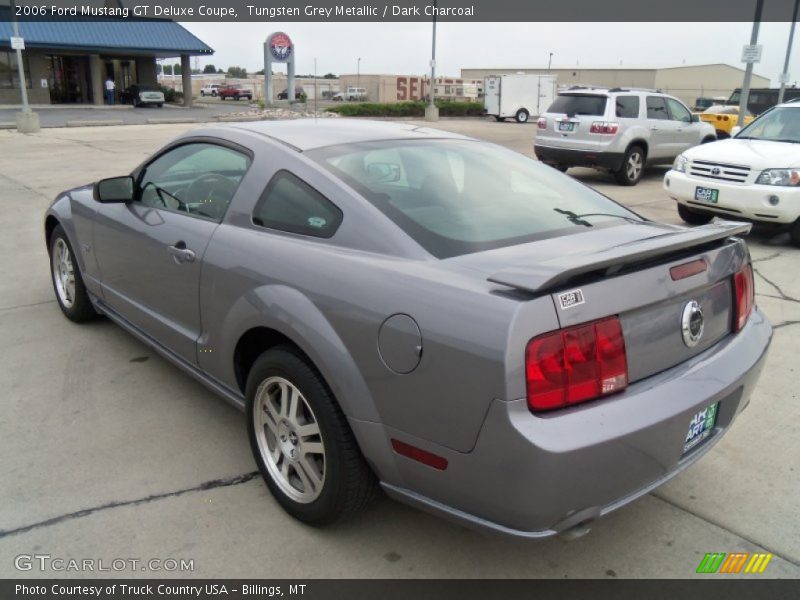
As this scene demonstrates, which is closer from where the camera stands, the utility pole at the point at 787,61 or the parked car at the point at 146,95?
the utility pole at the point at 787,61

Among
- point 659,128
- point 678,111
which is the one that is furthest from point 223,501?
point 678,111

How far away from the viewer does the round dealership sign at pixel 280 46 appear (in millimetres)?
40031

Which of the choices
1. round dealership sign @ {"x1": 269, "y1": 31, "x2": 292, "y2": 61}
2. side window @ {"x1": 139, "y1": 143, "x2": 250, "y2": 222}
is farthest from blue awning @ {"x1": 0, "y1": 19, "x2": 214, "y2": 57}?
side window @ {"x1": 139, "y1": 143, "x2": 250, "y2": 222}

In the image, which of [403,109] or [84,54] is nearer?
[84,54]

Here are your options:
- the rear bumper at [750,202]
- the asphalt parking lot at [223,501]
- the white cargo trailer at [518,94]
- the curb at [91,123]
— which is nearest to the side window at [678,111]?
the rear bumper at [750,202]

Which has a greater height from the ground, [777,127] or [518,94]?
[518,94]

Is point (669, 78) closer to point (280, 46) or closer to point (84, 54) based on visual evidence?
point (280, 46)

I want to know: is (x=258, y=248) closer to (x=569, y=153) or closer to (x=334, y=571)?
(x=334, y=571)

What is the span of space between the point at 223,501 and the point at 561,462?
1.59m

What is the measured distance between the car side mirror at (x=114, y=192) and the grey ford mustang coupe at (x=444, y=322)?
35 centimetres

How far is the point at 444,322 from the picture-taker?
210 centimetres

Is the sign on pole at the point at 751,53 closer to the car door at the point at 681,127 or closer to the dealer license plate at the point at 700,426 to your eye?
the car door at the point at 681,127

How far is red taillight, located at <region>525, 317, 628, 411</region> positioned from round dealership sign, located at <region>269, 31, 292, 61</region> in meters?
41.5

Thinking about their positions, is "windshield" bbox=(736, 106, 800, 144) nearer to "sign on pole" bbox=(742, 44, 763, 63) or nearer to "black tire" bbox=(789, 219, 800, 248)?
"black tire" bbox=(789, 219, 800, 248)
